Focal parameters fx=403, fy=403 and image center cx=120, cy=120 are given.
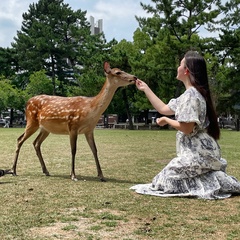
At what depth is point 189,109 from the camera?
4.57 metres

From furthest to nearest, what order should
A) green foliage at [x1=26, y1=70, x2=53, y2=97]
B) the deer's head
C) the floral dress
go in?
green foliage at [x1=26, y1=70, x2=53, y2=97]
the deer's head
the floral dress

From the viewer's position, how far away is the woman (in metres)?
4.66

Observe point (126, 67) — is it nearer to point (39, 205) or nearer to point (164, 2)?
point (164, 2)

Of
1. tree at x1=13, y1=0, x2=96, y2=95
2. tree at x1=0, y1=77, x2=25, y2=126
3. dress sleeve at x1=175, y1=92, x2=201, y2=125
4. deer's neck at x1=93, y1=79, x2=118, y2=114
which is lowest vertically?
dress sleeve at x1=175, y1=92, x2=201, y2=125

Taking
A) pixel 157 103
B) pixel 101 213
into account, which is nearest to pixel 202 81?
pixel 157 103

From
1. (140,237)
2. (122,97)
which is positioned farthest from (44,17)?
(140,237)

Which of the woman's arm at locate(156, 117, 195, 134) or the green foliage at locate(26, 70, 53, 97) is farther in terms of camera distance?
the green foliage at locate(26, 70, 53, 97)

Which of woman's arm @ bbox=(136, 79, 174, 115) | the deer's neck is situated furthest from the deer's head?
woman's arm @ bbox=(136, 79, 174, 115)

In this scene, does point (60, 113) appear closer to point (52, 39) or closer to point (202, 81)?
point (202, 81)

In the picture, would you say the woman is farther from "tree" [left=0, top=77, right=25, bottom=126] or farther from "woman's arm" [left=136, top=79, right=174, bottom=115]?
"tree" [left=0, top=77, right=25, bottom=126]

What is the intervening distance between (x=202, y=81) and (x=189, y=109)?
1.39 ft

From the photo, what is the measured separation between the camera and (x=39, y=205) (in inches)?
170

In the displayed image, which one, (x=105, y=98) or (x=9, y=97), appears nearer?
(x=105, y=98)

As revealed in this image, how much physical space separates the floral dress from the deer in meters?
1.54
